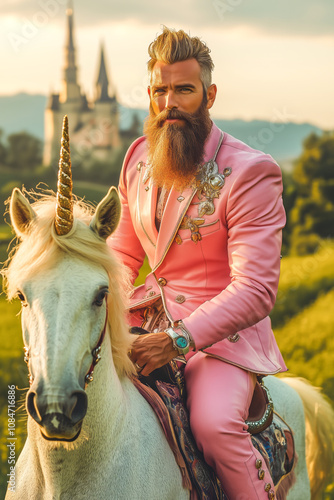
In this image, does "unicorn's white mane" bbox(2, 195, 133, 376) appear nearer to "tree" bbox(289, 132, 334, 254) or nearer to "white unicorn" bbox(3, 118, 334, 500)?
"white unicorn" bbox(3, 118, 334, 500)

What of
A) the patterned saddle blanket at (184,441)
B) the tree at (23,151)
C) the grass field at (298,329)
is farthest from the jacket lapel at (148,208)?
the tree at (23,151)

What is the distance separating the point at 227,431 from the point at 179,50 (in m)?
2.02

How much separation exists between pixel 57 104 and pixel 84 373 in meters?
87.0

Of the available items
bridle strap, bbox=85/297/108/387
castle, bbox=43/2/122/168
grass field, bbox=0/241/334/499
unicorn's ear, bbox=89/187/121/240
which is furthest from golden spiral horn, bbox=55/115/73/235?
castle, bbox=43/2/122/168

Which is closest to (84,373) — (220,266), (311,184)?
(220,266)

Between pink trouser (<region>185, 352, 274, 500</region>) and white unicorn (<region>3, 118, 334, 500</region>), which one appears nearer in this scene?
white unicorn (<region>3, 118, 334, 500</region>)

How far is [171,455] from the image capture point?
3066mm

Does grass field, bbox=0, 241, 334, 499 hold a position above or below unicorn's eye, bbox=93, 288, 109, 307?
below

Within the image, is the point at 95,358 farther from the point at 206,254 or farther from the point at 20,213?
the point at 206,254

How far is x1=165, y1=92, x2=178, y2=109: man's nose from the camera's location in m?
3.61

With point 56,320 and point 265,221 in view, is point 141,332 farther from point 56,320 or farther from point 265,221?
point 56,320

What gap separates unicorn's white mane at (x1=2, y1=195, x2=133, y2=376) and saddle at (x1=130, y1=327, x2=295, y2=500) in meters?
0.34

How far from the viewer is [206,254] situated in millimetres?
3551

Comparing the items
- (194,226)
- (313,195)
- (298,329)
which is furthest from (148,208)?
(313,195)
